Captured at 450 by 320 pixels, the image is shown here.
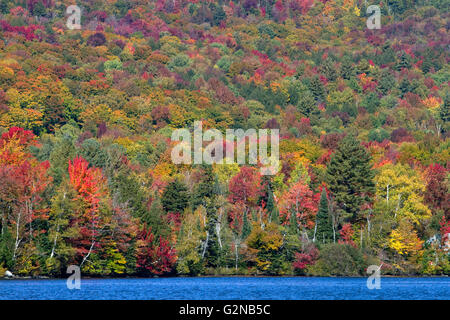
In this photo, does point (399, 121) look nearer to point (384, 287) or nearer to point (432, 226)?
point (432, 226)

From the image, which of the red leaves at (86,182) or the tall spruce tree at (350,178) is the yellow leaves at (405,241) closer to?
the tall spruce tree at (350,178)

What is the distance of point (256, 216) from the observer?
9638cm

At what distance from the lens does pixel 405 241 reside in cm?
8956

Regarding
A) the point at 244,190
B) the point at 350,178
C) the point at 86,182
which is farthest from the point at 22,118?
the point at 86,182

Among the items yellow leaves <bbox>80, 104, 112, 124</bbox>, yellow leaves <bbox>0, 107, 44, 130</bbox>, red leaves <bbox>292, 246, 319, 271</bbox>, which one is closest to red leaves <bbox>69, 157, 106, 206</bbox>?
red leaves <bbox>292, 246, 319, 271</bbox>

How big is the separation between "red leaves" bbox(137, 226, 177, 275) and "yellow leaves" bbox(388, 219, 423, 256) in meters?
22.8

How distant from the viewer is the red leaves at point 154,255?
83812mm

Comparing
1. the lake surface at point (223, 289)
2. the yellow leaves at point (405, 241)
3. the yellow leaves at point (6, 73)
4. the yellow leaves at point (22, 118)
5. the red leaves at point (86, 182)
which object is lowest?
the lake surface at point (223, 289)

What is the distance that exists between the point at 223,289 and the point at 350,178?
35.2m

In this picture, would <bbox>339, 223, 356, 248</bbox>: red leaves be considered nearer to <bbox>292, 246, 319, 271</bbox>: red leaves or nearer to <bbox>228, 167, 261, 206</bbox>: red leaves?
<bbox>292, 246, 319, 271</bbox>: red leaves

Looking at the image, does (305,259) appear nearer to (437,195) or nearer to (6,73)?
(437,195)

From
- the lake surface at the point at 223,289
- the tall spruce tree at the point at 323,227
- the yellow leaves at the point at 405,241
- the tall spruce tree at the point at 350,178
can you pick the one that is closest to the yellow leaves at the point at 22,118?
the tall spruce tree at the point at 350,178

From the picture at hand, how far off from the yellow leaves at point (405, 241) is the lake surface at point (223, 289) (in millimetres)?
8512
